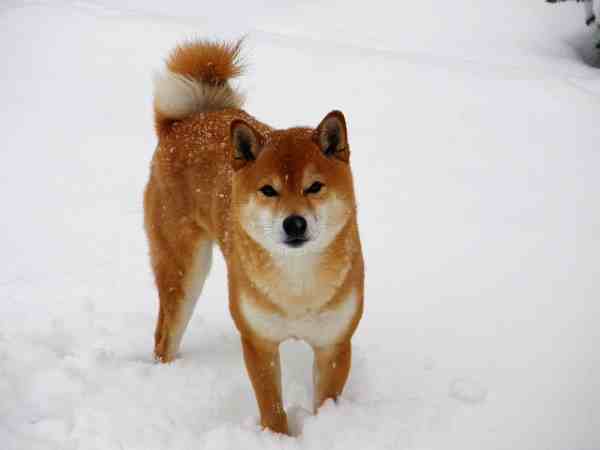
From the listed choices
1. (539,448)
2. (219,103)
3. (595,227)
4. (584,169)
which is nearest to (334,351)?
(539,448)

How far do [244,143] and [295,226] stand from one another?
525 mm

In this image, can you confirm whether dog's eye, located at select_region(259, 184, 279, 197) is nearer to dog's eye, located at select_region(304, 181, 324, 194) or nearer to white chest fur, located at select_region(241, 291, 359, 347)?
dog's eye, located at select_region(304, 181, 324, 194)

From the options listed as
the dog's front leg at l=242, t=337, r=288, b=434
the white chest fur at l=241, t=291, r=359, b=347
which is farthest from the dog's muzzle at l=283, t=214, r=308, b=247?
the dog's front leg at l=242, t=337, r=288, b=434

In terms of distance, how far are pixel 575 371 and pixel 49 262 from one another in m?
3.46

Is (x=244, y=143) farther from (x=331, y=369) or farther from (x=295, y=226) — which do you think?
(x=331, y=369)

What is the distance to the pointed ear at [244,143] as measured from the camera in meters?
2.58

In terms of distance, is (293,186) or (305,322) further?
(305,322)

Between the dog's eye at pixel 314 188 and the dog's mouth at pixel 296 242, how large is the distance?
202 mm

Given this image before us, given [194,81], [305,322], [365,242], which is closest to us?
[305,322]

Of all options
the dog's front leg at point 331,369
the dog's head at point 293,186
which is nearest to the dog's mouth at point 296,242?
the dog's head at point 293,186

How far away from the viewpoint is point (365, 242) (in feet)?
14.7

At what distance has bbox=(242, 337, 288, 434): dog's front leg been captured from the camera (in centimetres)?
267

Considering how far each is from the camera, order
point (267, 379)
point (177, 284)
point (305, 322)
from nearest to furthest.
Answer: point (305, 322) → point (267, 379) → point (177, 284)

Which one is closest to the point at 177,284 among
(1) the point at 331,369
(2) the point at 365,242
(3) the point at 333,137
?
(1) the point at 331,369
